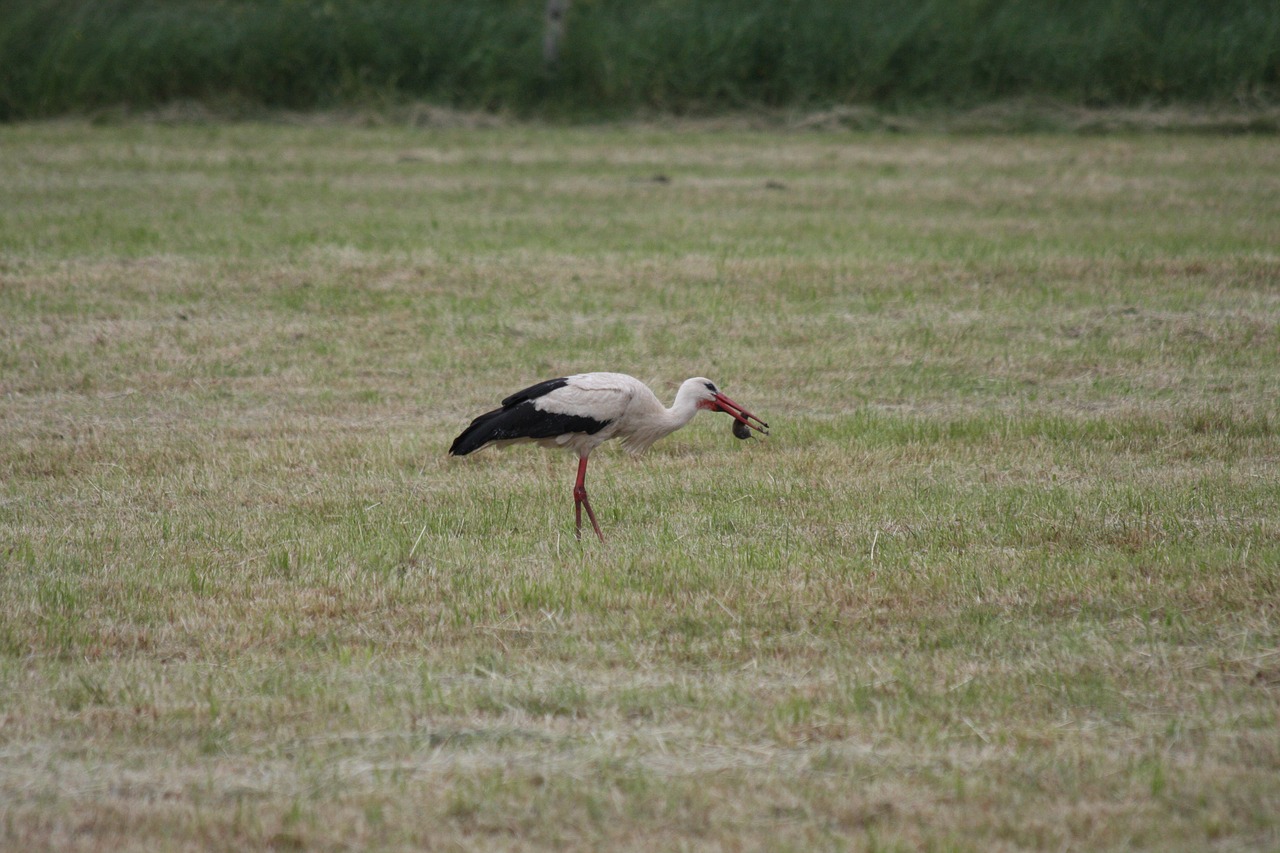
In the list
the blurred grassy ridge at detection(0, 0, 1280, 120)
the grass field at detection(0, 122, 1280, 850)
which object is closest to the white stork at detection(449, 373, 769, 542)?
the grass field at detection(0, 122, 1280, 850)

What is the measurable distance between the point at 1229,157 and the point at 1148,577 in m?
14.0

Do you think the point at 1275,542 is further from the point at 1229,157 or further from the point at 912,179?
the point at 1229,157

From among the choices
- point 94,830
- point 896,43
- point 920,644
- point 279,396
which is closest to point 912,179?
point 896,43

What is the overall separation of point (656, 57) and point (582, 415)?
16.8 meters

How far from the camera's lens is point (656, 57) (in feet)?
73.9

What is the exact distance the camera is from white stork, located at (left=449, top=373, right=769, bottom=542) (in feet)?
21.7

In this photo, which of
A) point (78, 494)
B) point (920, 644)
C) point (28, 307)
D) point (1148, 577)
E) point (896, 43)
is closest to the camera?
point (920, 644)

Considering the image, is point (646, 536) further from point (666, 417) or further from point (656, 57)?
point (656, 57)

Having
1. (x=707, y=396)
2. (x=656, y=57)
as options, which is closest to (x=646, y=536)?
(x=707, y=396)

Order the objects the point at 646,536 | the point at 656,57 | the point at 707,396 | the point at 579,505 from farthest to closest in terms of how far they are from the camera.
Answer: the point at 656,57, the point at 707,396, the point at 579,505, the point at 646,536

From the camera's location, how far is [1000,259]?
12469mm

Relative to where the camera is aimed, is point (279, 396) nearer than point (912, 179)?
Yes

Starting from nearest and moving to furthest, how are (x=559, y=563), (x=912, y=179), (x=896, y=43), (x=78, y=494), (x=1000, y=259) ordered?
1. (x=559, y=563)
2. (x=78, y=494)
3. (x=1000, y=259)
4. (x=912, y=179)
5. (x=896, y=43)

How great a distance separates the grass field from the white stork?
35 cm
